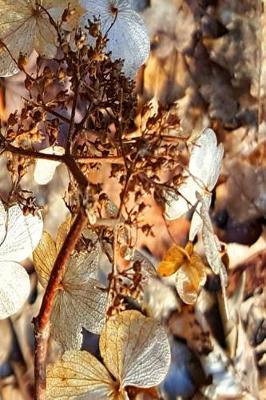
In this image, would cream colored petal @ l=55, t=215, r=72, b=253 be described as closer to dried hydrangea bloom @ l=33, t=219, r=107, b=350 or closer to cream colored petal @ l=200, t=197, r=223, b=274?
dried hydrangea bloom @ l=33, t=219, r=107, b=350

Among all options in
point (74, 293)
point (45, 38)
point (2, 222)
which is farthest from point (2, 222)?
point (45, 38)

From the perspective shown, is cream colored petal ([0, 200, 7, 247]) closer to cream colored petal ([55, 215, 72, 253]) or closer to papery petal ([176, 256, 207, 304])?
cream colored petal ([55, 215, 72, 253])

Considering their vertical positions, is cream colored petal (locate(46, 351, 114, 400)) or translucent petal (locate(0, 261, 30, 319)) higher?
translucent petal (locate(0, 261, 30, 319))

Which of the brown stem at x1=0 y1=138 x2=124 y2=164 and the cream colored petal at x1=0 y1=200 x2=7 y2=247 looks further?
the cream colored petal at x1=0 y1=200 x2=7 y2=247

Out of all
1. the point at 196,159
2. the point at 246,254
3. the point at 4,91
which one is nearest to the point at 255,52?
the point at 246,254

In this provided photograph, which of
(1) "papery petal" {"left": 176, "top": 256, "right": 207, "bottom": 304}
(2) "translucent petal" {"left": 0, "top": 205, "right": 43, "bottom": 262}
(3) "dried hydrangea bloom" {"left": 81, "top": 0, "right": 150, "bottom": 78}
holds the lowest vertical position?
(1) "papery petal" {"left": 176, "top": 256, "right": 207, "bottom": 304}

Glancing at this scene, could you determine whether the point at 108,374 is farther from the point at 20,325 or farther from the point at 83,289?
the point at 20,325

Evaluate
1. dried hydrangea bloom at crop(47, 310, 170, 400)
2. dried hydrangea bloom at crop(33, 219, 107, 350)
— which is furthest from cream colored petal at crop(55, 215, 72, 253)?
dried hydrangea bloom at crop(47, 310, 170, 400)

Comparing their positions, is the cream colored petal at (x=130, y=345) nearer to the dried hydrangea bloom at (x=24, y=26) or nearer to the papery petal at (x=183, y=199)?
the papery petal at (x=183, y=199)
